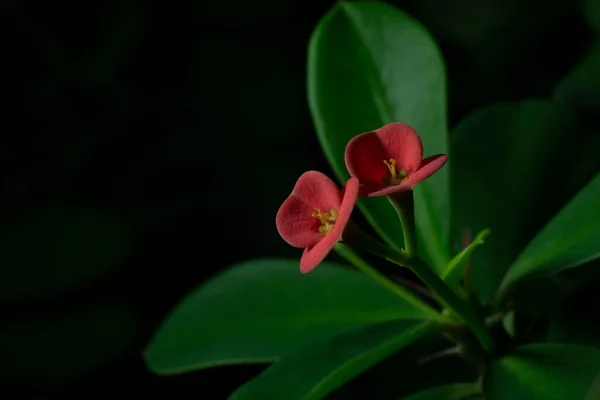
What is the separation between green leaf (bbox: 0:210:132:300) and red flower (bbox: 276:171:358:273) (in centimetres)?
79

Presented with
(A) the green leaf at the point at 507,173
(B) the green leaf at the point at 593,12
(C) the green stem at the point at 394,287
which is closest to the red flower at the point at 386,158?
(C) the green stem at the point at 394,287

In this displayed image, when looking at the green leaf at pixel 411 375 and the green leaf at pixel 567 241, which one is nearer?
the green leaf at pixel 567 241

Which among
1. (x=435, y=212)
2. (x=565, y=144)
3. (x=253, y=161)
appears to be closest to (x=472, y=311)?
(x=435, y=212)

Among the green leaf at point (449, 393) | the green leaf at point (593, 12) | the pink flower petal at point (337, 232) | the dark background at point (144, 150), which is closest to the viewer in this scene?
the pink flower petal at point (337, 232)

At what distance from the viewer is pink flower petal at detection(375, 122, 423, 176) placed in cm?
57

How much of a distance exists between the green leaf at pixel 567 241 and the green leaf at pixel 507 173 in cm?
9

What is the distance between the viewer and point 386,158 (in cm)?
58

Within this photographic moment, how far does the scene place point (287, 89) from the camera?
1372mm

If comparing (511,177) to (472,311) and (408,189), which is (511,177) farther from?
(408,189)

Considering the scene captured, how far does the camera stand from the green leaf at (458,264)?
61 centimetres

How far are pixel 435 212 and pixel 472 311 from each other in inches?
5.0

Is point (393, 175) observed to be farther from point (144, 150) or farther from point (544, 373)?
point (144, 150)

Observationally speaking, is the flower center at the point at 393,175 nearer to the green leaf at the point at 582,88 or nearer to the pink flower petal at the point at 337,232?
the pink flower petal at the point at 337,232

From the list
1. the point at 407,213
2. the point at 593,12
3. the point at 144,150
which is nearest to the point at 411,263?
the point at 407,213
